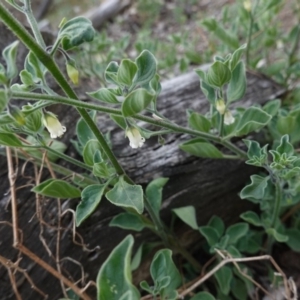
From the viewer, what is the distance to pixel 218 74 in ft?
2.92

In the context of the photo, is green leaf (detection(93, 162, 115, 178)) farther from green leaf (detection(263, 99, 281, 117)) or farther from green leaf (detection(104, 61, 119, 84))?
green leaf (detection(263, 99, 281, 117))

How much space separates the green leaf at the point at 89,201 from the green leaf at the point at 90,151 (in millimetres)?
74

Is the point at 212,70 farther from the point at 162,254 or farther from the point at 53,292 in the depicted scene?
the point at 53,292

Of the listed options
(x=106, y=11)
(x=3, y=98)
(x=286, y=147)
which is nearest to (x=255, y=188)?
(x=286, y=147)

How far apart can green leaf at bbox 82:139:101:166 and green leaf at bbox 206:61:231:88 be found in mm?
264

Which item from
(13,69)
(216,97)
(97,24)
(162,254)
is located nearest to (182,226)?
(162,254)

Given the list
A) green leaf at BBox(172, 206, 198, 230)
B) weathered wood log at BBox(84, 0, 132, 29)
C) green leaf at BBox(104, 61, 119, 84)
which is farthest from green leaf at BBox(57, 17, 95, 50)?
weathered wood log at BBox(84, 0, 132, 29)

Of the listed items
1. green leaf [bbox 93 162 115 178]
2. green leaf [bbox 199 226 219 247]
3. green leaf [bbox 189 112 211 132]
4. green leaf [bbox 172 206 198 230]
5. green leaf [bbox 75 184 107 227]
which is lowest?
green leaf [bbox 199 226 219 247]

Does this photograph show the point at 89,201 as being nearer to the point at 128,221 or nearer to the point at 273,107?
the point at 128,221

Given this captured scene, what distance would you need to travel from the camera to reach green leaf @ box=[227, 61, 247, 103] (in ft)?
3.36

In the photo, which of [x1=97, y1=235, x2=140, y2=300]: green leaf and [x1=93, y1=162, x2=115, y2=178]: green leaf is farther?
[x1=93, y1=162, x2=115, y2=178]: green leaf

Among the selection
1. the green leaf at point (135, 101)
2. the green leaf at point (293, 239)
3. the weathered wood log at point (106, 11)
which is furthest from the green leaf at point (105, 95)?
the weathered wood log at point (106, 11)

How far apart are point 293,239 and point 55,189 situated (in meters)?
0.68

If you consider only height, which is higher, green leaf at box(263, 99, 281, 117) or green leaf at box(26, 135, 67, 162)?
green leaf at box(26, 135, 67, 162)
